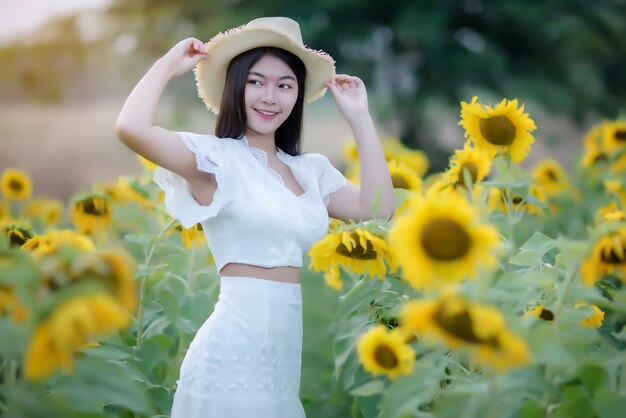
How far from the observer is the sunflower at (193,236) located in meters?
2.33

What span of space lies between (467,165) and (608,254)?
1.02 metres

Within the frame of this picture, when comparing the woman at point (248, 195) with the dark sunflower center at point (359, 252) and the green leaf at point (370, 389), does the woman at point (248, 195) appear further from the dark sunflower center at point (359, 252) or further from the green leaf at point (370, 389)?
the green leaf at point (370, 389)

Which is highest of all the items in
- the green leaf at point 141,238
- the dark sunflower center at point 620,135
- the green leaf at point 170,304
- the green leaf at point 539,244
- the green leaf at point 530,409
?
the dark sunflower center at point 620,135

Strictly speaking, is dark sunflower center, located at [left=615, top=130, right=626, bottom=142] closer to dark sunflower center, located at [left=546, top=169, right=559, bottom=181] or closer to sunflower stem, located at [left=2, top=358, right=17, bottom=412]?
dark sunflower center, located at [left=546, top=169, right=559, bottom=181]

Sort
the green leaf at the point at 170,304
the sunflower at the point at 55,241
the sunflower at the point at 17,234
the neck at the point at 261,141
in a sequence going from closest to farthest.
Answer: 1. the sunflower at the point at 55,241
2. the sunflower at the point at 17,234
3. the neck at the point at 261,141
4. the green leaf at the point at 170,304

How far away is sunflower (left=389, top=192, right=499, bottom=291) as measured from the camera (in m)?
1.27

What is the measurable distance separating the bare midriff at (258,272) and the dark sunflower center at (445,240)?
739 millimetres

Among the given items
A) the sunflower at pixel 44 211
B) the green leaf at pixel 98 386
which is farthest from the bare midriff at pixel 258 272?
the sunflower at pixel 44 211

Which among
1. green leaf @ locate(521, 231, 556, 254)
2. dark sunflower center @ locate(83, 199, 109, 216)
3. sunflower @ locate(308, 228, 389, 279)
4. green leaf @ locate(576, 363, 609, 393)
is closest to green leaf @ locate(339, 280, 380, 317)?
sunflower @ locate(308, 228, 389, 279)

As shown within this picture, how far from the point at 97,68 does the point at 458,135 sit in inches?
184

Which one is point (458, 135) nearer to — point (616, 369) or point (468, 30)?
point (468, 30)

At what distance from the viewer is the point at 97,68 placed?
10.9 m

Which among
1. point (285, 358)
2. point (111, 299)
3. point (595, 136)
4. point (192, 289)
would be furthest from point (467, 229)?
point (595, 136)

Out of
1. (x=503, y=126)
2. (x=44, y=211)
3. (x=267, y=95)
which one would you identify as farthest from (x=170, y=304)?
(x=44, y=211)
